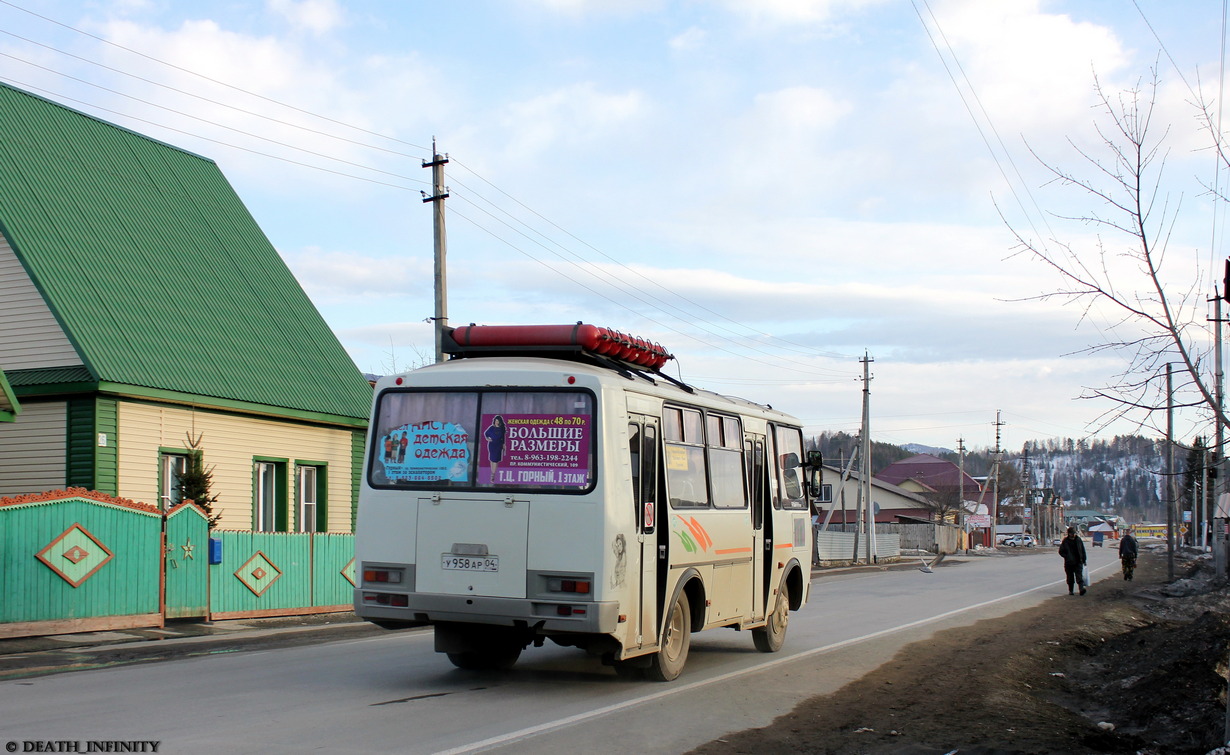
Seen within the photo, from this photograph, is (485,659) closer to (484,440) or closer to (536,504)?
(536,504)

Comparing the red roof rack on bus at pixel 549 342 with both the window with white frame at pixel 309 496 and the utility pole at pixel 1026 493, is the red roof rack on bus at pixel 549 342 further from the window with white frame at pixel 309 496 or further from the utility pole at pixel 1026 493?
the utility pole at pixel 1026 493

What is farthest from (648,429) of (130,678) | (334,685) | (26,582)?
(26,582)

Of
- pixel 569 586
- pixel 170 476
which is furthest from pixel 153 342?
pixel 569 586

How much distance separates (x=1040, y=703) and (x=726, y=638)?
5971 mm

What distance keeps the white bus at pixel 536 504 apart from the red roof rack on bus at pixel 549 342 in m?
0.02

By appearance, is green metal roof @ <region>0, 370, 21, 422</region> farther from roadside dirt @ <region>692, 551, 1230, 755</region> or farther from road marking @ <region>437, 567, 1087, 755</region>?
roadside dirt @ <region>692, 551, 1230, 755</region>

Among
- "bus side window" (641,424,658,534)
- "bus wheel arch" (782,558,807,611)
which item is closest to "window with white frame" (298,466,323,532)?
"bus wheel arch" (782,558,807,611)

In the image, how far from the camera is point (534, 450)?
407 inches

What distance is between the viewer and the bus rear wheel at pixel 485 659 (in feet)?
39.1

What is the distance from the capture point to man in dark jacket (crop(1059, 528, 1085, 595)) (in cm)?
2952

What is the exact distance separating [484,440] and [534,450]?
0.50m

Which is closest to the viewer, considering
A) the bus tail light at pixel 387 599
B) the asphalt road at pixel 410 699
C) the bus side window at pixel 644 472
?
the asphalt road at pixel 410 699

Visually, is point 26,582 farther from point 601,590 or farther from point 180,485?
point 601,590

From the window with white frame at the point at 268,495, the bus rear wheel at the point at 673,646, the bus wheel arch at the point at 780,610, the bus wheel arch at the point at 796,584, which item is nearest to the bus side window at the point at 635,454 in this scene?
the bus rear wheel at the point at 673,646
